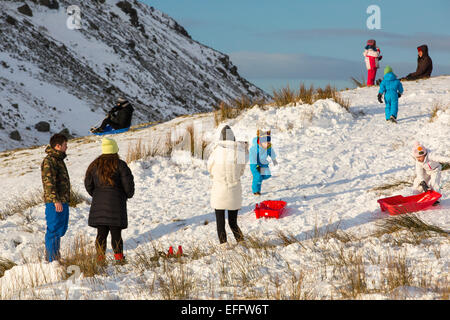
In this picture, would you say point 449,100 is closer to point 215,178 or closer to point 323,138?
point 323,138

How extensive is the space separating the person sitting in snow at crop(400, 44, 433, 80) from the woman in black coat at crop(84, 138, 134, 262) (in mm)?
15418

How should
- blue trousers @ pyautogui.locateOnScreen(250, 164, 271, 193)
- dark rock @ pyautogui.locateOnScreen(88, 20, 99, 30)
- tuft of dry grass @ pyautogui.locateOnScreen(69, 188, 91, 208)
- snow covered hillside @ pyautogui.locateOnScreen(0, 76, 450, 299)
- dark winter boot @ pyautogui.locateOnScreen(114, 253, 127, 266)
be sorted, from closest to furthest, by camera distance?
1. snow covered hillside @ pyautogui.locateOnScreen(0, 76, 450, 299)
2. dark winter boot @ pyautogui.locateOnScreen(114, 253, 127, 266)
3. blue trousers @ pyautogui.locateOnScreen(250, 164, 271, 193)
4. tuft of dry grass @ pyautogui.locateOnScreen(69, 188, 91, 208)
5. dark rock @ pyautogui.locateOnScreen(88, 20, 99, 30)

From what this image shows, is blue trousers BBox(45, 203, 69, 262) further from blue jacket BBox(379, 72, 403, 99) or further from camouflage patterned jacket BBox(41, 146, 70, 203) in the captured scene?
blue jacket BBox(379, 72, 403, 99)

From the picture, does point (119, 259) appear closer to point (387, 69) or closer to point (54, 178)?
point (54, 178)

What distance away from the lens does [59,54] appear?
35.6m

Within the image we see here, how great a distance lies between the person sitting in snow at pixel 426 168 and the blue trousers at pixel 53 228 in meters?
4.62

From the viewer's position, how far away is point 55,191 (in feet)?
17.9

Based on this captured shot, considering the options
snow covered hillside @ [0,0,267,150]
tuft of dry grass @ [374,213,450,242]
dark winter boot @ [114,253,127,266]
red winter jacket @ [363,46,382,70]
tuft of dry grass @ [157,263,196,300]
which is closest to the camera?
tuft of dry grass @ [157,263,196,300]

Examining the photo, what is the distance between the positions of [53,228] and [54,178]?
2.06 ft

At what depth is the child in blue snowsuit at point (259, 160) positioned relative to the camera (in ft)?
25.5

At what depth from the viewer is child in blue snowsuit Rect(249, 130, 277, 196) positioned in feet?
25.5

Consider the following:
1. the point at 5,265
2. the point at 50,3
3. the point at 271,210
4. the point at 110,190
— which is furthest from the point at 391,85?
the point at 50,3

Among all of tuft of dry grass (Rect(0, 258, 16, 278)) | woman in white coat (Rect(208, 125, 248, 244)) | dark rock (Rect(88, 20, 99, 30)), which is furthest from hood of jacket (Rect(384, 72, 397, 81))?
dark rock (Rect(88, 20, 99, 30))

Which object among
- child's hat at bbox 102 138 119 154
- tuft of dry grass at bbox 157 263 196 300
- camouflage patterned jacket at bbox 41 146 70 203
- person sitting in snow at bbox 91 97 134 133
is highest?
person sitting in snow at bbox 91 97 134 133
